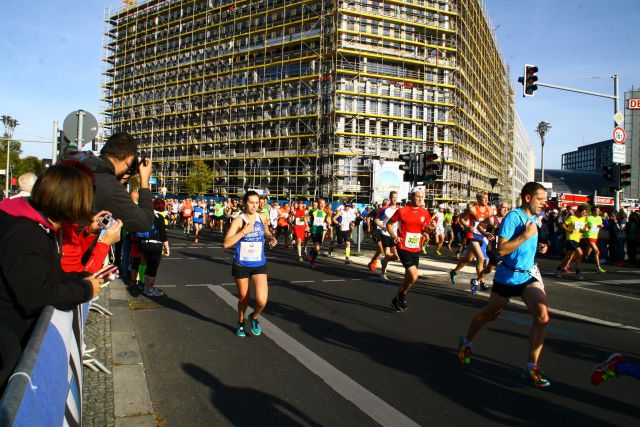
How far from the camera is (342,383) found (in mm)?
4477

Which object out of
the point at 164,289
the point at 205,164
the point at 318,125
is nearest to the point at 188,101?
the point at 205,164

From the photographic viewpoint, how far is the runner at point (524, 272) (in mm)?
4602

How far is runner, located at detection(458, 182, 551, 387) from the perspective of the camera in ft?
15.1

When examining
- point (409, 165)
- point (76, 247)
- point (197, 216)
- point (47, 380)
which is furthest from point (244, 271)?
point (197, 216)

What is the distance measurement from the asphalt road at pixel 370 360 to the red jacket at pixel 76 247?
4.23ft

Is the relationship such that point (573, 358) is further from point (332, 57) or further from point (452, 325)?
point (332, 57)

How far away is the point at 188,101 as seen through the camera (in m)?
60.2

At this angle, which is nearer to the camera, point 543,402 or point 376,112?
point 543,402

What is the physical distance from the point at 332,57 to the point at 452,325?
4498cm

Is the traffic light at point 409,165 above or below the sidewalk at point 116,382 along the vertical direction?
above

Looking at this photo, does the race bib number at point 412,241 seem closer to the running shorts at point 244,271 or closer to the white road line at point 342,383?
the white road line at point 342,383

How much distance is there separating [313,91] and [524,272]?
45.5 metres

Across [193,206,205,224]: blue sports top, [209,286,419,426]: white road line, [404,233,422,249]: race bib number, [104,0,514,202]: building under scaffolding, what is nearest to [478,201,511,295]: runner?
[404,233,422,249]: race bib number

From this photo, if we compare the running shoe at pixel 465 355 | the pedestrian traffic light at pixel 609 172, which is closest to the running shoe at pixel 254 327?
the running shoe at pixel 465 355
